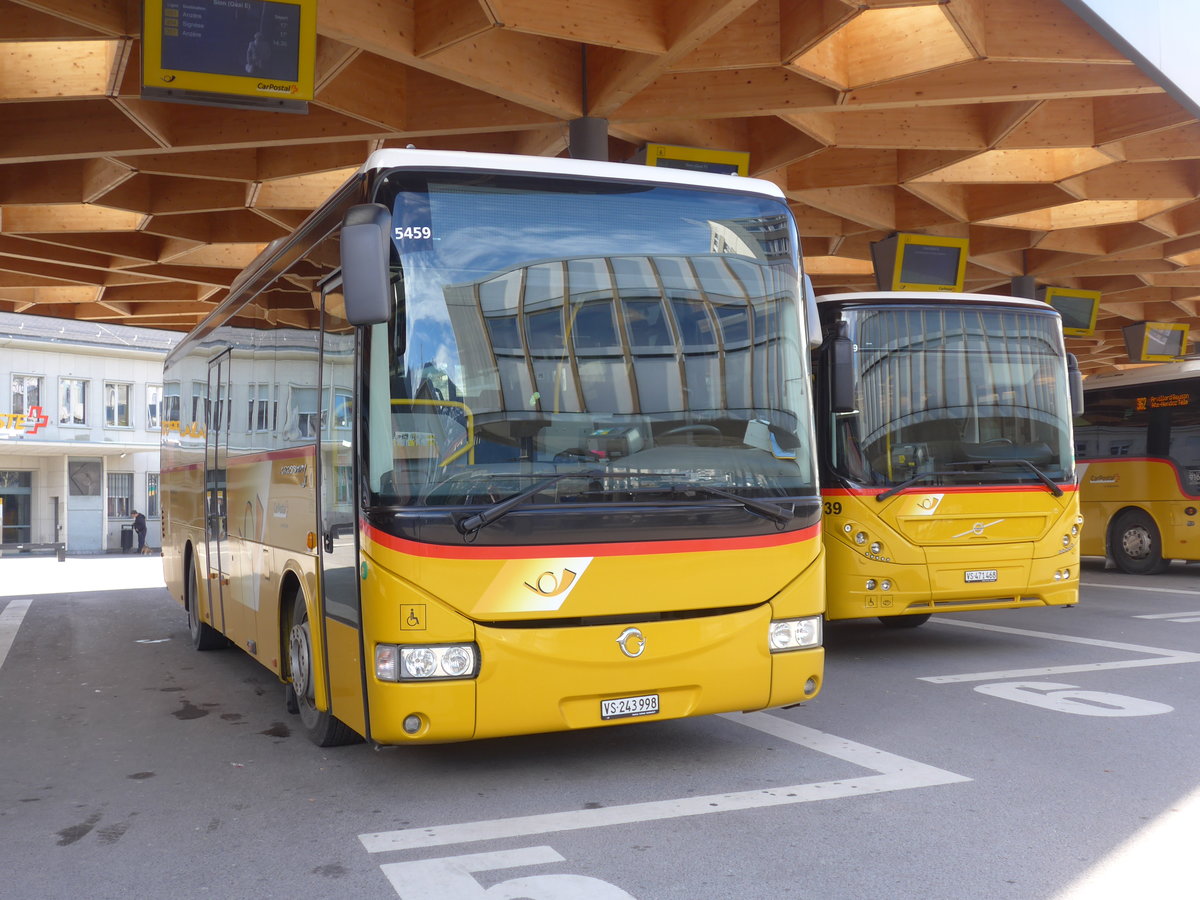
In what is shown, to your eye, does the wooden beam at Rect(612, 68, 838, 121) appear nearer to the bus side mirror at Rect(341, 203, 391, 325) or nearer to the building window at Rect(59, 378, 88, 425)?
the bus side mirror at Rect(341, 203, 391, 325)

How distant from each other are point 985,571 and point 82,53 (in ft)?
30.8

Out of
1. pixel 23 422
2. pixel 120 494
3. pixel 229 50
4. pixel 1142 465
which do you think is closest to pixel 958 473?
pixel 229 50

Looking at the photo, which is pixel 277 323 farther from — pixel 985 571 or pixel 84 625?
pixel 84 625

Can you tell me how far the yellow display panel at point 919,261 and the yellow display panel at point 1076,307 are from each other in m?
5.41

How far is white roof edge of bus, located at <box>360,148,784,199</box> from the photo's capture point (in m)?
5.85

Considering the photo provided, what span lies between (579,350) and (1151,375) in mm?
16191

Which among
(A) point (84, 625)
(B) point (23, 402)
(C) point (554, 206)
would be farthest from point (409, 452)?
(B) point (23, 402)

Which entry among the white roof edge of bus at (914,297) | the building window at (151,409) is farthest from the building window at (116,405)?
the white roof edge of bus at (914,297)

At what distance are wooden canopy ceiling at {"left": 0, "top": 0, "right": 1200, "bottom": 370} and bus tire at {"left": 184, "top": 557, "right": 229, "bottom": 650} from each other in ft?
14.5

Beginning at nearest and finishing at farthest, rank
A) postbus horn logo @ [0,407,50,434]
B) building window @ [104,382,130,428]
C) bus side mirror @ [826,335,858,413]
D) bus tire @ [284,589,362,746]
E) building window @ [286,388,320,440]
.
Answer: building window @ [286,388,320,440] < bus tire @ [284,589,362,746] < bus side mirror @ [826,335,858,413] < postbus horn logo @ [0,407,50,434] < building window @ [104,382,130,428]

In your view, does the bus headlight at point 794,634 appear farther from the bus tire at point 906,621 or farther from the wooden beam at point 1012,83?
the wooden beam at point 1012,83

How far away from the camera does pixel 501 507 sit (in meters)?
5.62

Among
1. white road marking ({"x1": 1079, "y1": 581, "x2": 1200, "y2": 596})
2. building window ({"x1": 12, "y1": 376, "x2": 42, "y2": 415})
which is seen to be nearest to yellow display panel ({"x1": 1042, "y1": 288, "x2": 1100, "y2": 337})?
white road marking ({"x1": 1079, "y1": 581, "x2": 1200, "y2": 596})

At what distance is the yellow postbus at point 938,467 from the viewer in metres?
10.0
